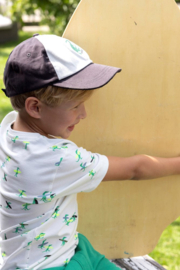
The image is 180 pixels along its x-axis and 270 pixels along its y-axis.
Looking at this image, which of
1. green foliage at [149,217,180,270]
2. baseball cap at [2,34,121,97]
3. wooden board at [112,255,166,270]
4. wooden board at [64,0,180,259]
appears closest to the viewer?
baseball cap at [2,34,121,97]

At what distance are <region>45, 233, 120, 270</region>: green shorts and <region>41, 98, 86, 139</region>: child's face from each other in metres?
0.51

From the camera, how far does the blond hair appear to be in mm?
1344

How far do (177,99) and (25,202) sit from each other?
0.84 meters

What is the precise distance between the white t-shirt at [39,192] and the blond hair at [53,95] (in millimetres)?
129

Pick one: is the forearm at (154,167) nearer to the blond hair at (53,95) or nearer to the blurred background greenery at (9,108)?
the blond hair at (53,95)

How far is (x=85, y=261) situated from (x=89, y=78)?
74 cm

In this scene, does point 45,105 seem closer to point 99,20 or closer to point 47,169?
point 47,169

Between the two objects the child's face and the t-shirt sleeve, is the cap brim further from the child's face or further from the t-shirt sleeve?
the t-shirt sleeve

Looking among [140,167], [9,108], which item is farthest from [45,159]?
[9,108]

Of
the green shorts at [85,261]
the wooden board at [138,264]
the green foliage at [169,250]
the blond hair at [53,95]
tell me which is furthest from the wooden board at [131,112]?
the green foliage at [169,250]

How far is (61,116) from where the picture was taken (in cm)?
141

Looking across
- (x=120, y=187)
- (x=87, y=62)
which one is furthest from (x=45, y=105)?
(x=120, y=187)

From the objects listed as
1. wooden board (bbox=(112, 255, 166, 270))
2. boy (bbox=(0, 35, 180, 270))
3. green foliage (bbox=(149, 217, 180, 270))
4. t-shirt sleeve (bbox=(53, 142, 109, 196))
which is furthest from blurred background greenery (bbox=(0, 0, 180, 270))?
t-shirt sleeve (bbox=(53, 142, 109, 196))

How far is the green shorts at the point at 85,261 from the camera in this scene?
4.96ft
